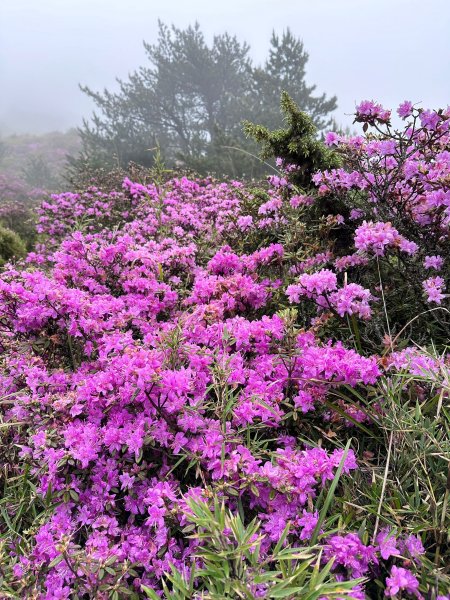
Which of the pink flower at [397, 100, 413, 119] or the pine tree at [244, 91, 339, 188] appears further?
the pine tree at [244, 91, 339, 188]

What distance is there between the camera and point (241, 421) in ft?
4.72

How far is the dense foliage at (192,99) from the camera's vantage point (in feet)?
63.1

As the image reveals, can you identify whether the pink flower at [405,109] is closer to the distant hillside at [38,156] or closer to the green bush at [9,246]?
the green bush at [9,246]

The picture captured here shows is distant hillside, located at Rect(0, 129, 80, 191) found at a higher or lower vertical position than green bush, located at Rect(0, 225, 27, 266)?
higher

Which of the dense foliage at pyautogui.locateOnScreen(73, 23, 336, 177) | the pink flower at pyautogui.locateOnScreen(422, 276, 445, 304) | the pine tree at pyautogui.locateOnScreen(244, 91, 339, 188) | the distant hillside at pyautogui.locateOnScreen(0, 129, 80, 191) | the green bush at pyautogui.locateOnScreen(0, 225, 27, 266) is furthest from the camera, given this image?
the distant hillside at pyautogui.locateOnScreen(0, 129, 80, 191)

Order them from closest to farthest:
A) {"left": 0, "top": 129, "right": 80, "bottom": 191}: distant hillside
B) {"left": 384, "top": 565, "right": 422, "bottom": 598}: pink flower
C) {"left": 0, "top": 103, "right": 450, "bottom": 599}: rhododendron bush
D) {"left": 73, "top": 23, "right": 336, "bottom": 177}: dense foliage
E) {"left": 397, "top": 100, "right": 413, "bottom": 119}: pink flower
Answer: {"left": 384, "top": 565, "right": 422, "bottom": 598}: pink flower < {"left": 0, "top": 103, "right": 450, "bottom": 599}: rhododendron bush < {"left": 397, "top": 100, "right": 413, "bottom": 119}: pink flower < {"left": 73, "top": 23, "right": 336, "bottom": 177}: dense foliage < {"left": 0, "top": 129, "right": 80, "bottom": 191}: distant hillside

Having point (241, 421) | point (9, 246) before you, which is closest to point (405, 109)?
point (241, 421)

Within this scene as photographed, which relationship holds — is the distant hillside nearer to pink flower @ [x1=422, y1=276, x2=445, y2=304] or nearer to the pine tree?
the pine tree

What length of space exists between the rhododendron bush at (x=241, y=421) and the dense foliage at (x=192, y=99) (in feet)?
53.6

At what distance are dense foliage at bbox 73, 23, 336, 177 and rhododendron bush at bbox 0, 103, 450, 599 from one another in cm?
1635

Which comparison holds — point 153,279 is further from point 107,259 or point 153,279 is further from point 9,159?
point 9,159

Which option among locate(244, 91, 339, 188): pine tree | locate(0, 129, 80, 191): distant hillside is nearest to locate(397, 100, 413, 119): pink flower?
locate(244, 91, 339, 188): pine tree

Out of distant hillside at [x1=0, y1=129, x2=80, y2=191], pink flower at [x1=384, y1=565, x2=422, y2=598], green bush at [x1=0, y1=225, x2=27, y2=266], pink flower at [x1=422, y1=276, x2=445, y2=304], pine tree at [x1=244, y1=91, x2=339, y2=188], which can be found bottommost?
pink flower at [x1=384, y1=565, x2=422, y2=598]

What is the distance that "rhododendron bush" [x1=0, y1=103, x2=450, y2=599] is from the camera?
109 cm
